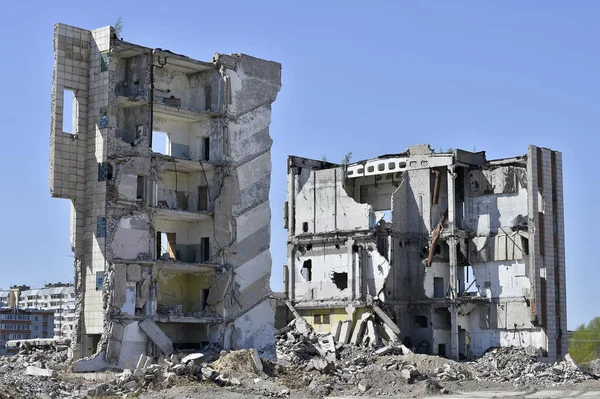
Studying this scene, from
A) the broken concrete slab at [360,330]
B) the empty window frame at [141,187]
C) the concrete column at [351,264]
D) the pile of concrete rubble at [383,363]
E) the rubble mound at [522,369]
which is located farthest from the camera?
the concrete column at [351,264]

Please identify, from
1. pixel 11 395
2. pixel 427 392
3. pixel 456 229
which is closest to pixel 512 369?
pixel 456 229

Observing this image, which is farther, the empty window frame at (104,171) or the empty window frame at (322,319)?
the empty window frame at (322,319)

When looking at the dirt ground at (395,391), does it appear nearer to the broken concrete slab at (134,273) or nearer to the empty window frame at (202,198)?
the broken concrete slab at (134,273)

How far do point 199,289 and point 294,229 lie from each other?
12054 mm

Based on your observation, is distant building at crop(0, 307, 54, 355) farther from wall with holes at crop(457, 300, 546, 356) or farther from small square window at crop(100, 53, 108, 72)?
small square window at crop(100, 53, 108, 72)

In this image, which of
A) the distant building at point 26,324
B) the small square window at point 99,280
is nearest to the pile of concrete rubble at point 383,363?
the small square window at point 99,280

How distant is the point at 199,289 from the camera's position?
43.5 meters

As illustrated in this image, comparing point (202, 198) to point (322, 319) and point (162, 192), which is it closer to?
point (162, 192)

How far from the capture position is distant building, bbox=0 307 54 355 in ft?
334

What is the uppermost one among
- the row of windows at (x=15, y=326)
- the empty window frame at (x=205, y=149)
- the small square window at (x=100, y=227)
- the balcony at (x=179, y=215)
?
the empty window frame at (x=205, y=149)

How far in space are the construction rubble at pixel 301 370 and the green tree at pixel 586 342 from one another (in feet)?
70.0

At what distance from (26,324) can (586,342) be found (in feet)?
183

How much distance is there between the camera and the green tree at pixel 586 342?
69375 millimetres

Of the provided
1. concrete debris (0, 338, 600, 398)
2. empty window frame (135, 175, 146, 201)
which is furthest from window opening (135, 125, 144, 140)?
concrete debris (0, 338, 600, 398)
